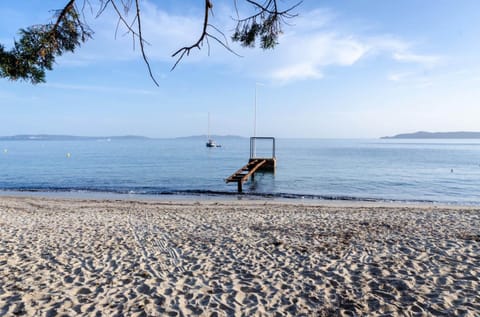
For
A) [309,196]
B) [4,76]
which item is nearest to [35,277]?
[4,76]

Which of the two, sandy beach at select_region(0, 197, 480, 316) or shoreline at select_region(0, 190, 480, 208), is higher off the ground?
sandy beach at select_region(0, 197, 480, 316)

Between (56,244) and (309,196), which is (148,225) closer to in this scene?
(56,244)

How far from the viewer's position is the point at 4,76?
4.41 metres

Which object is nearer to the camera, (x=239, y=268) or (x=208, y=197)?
(x=239, y=268)

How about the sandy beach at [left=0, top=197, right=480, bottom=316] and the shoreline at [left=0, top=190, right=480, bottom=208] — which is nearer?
the sandy beach at [left=0, top=197, right=480, bottom=316]

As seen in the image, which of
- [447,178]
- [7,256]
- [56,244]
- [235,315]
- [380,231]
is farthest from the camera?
[447,178]

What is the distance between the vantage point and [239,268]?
576cm

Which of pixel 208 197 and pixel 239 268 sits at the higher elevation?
pixel 239 268

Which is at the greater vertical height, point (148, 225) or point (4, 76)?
point (4, 76)

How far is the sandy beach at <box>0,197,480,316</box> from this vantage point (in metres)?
4.31

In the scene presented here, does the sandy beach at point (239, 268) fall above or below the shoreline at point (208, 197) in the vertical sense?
above

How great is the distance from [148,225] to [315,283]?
6.02 meters

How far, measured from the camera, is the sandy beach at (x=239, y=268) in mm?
4309

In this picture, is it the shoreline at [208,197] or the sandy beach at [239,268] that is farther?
the shoreline at [208,197]
